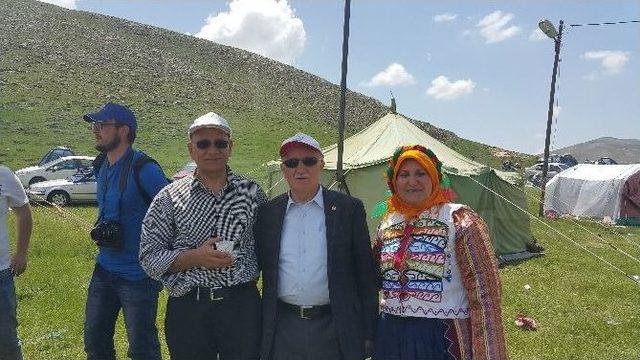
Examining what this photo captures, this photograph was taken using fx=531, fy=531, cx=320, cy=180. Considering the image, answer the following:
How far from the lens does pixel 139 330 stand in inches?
130

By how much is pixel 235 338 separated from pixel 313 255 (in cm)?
60

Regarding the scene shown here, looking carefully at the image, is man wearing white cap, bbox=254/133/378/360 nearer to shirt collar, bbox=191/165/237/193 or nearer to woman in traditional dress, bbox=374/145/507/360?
woman in traditional dress, bbox=374/145/507/360

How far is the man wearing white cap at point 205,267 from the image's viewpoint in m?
2.75

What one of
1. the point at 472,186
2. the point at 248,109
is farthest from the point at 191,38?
the point at 472,186

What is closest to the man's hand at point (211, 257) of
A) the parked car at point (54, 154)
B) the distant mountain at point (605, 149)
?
the parked car at point (54, 154)

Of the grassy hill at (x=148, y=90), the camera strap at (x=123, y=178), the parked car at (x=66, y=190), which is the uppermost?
the grassy hill at (x=148, y=90)

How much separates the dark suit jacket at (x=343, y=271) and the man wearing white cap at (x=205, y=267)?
4.1 inches

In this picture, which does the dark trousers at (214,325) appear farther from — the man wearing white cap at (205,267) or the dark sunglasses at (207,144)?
the dark sunglasses at (207,144)

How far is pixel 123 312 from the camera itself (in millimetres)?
3389

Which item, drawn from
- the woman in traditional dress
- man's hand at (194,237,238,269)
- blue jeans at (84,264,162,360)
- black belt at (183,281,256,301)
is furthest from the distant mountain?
man's hand at (194,237,238,269)

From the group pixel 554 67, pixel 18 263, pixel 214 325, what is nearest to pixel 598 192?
pixel 554 67

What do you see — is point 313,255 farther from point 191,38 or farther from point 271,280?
point 191,38

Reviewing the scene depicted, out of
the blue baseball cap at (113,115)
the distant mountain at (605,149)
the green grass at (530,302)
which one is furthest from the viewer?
the distant mountain at (605,149)

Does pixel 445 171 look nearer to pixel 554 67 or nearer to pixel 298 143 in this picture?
pixel 298 143
